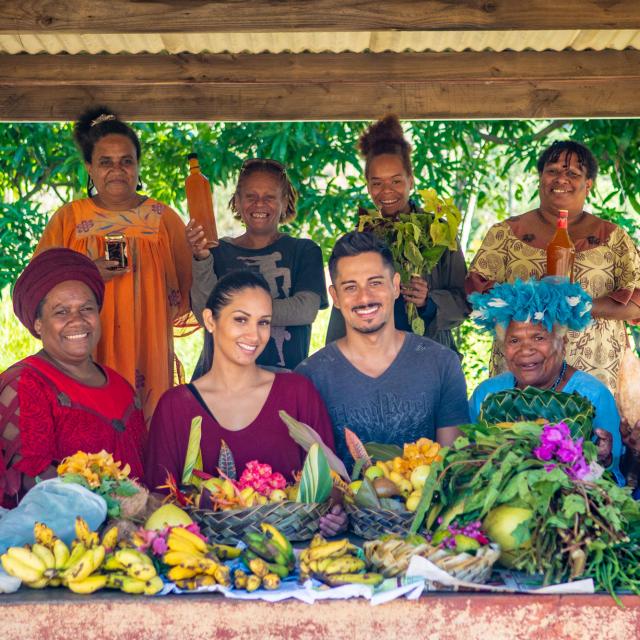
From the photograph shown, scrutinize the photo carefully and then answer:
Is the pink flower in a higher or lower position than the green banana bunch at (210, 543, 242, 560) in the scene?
higher

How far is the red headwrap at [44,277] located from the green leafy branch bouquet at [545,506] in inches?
73.8

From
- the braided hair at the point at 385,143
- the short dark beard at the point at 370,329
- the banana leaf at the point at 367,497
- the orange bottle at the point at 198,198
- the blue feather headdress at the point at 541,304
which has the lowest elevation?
the banana leaf at the point at 367,497

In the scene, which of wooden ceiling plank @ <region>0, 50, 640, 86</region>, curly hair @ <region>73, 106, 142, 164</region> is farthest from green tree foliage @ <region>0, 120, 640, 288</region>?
curly hair @ <region>73, 106, 142, 164</region>

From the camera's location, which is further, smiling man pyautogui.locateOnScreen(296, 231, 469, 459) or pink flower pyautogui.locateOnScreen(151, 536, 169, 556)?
smiling man pyautogui.locateOnScreen(296, 231, 469, 459)

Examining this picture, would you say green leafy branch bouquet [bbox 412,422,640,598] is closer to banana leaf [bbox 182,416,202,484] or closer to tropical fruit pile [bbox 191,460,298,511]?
tropical fruit pile [bbox 191,460,298,511]

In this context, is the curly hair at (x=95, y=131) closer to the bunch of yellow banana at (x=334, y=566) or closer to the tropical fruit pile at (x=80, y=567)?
the tropical fruit pile at (x=80, y=567)

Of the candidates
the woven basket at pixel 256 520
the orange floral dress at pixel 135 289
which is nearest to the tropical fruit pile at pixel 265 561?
the woven basket at pixel 256 520

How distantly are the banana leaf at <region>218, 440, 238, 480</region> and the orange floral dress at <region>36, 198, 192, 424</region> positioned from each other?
56.2 inches

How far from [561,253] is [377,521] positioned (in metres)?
1.95

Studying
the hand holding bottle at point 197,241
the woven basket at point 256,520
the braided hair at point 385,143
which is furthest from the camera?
the braided hair at point 385,143

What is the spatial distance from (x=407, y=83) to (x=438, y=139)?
216cm

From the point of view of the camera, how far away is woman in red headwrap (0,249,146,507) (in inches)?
155

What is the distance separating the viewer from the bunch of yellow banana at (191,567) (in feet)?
9.87

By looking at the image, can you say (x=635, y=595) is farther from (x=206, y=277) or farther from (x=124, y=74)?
(x=124, y=74)
